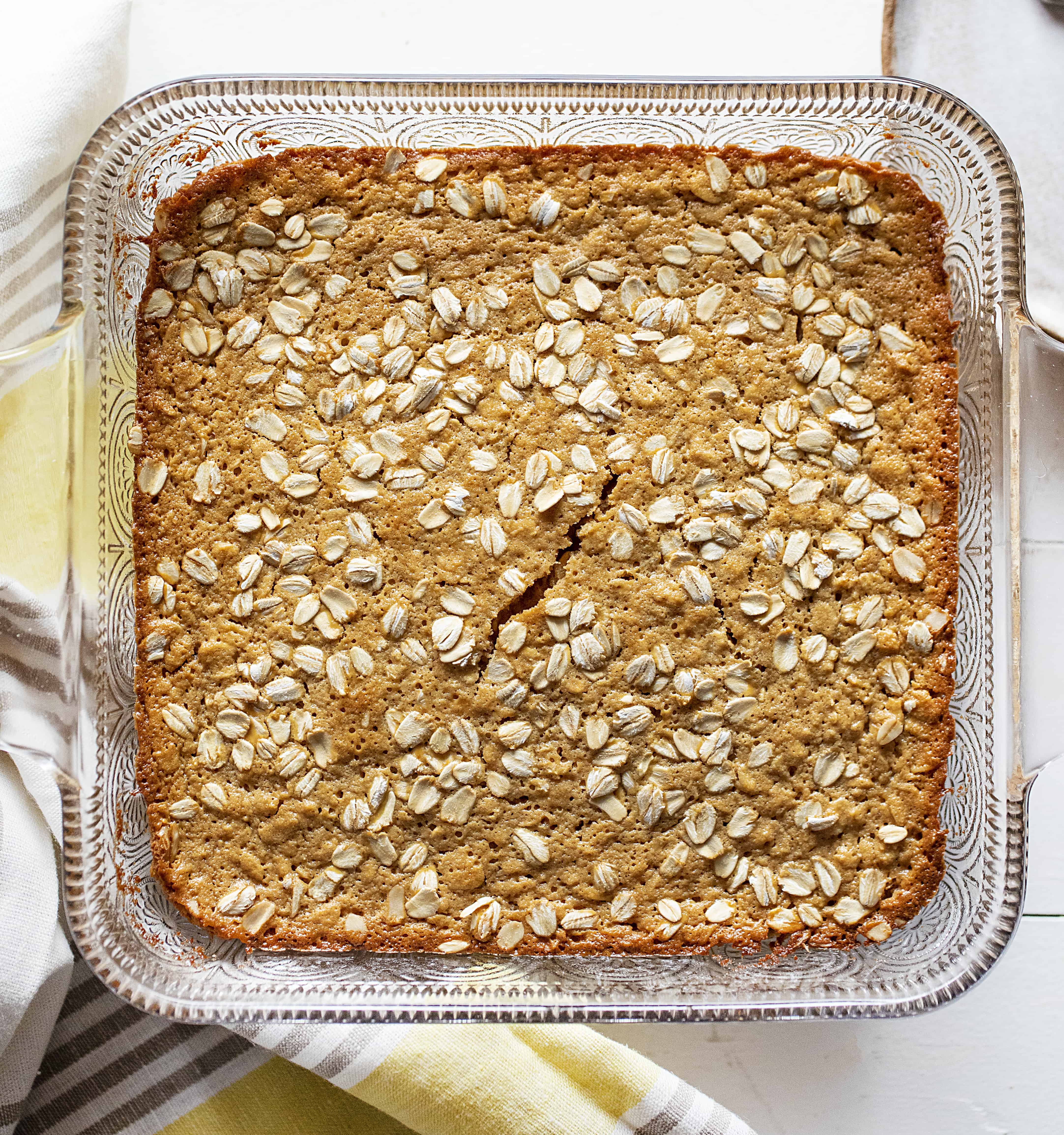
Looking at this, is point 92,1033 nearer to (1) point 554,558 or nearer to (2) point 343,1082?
(2) point 343,1082

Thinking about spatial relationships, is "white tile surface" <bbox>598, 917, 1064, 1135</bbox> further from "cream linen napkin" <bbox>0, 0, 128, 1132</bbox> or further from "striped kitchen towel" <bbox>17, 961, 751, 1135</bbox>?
"cream linen napkin" <bbox>0, 0, 128, 1132</bbox>

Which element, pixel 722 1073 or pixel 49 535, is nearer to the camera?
pixel 49 535

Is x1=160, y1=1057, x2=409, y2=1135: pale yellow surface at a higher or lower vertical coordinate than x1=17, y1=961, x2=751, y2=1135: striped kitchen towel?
lower

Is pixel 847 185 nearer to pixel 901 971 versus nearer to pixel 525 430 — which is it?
pixel 525 430

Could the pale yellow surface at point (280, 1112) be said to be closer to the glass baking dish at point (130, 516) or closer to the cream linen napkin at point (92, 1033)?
the cream linen napkin at point (92, 1033)

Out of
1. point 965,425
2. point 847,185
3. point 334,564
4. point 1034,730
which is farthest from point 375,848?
point 847,185

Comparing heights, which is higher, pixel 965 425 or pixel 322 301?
pixel 322 301

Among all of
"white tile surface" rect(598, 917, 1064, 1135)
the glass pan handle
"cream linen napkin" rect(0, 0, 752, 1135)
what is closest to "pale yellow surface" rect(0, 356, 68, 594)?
"cream linen napkin" rect(0, 0, 752, 1135)
